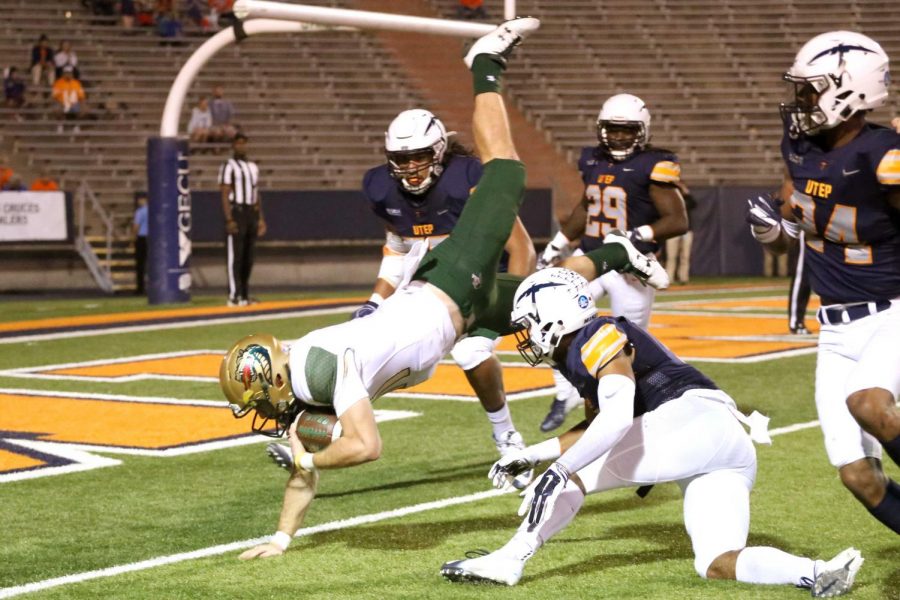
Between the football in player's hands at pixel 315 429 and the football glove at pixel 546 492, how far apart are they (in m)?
0.74

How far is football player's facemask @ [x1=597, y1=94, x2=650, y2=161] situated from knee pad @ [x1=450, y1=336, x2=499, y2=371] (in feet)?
5.30

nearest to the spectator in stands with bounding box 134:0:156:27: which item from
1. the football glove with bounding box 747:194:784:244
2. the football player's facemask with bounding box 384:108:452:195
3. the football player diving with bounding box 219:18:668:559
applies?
the football player's facemask with bounding box 384:108:452:195

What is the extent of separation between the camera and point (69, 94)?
20.2 m

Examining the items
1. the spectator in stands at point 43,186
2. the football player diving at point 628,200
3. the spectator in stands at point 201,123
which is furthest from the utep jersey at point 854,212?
the spectator in stands at point 201,123

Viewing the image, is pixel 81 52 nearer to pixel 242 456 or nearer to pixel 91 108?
pixel 91 108

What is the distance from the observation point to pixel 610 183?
24.0 ft

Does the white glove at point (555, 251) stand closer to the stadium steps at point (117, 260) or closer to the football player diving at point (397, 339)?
the football player diving at point (397, 339)

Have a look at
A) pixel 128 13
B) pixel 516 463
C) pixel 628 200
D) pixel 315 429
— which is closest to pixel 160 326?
pixel 628 200

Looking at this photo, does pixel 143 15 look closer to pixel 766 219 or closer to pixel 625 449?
pixel 766 219

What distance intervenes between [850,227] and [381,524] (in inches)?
81.3

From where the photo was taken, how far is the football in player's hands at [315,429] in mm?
4609

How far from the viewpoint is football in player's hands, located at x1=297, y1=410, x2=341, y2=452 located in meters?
4.61

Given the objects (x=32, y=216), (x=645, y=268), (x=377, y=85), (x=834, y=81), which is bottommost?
(x=32, y=216)

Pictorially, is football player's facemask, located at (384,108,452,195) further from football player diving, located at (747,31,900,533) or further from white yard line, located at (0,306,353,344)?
white yard line, located at (0,306,353,344)
